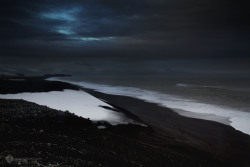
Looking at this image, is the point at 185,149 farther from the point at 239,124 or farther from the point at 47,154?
the point at 239,124

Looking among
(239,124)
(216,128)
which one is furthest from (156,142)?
(239,124)

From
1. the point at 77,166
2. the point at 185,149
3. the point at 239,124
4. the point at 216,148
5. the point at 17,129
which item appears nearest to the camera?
the point at 77,166

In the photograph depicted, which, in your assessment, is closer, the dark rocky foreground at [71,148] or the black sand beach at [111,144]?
the dark rocky foreground at [71,148]

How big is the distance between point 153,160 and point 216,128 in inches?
301

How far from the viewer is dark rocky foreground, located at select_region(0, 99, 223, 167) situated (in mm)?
5750

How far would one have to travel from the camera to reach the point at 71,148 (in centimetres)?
669

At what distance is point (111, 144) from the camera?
25.6 ft

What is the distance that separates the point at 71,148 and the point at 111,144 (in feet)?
5.31

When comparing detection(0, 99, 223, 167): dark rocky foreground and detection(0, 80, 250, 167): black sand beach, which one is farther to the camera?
detection(0, 80, 250, 167): black sand beach

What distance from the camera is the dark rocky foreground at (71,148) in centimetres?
575

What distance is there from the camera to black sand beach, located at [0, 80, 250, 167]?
6.10m

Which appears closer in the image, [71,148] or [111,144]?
[71,148]

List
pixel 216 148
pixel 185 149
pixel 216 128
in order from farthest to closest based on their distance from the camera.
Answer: pixel 216 128 → pixel 216 148 → pixel 185 149

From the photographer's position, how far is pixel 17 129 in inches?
301
